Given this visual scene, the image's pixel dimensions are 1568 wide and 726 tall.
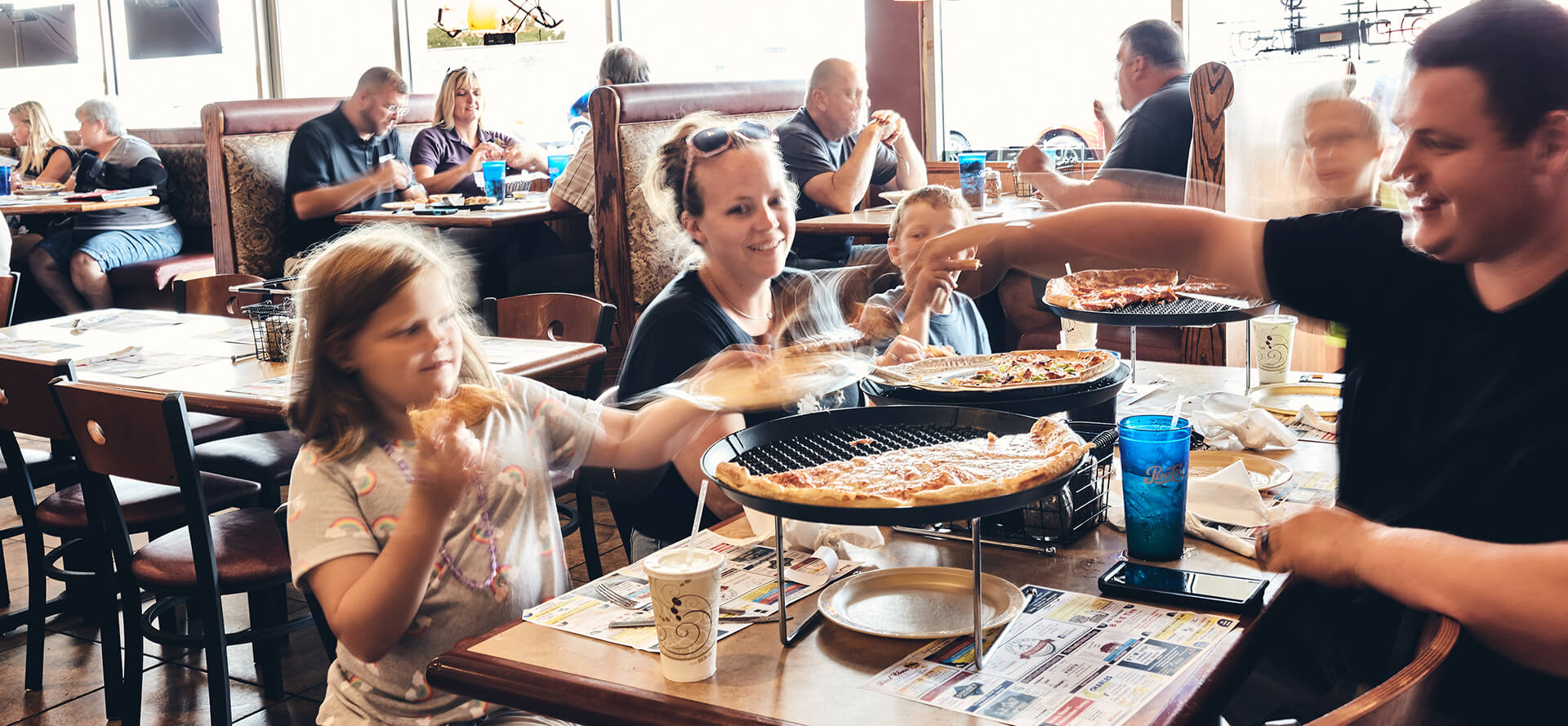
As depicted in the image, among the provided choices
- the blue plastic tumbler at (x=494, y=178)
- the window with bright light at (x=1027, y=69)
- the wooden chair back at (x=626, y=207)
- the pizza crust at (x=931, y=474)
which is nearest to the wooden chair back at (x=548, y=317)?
the wooden chair back at (x=626, y=207)

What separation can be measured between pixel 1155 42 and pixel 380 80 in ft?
11.1

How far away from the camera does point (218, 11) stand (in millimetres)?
8656

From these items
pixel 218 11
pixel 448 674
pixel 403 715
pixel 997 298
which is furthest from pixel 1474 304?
pixel 218 11

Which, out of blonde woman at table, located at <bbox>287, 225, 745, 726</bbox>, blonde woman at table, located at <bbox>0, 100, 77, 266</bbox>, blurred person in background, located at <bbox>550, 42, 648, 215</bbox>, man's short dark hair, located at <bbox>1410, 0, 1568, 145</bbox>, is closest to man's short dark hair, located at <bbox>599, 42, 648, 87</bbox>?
blurred person in background, located at <bbox>550, 42, 648, 215</bbox>

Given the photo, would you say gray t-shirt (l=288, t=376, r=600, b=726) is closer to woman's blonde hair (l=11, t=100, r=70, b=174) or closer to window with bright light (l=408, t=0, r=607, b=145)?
window with bright light (l=408, t=0, r=607, b=145)

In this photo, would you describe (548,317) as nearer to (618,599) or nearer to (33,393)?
(33,393)

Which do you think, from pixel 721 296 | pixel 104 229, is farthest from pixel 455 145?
pixel 721 296

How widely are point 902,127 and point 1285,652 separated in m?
3.94

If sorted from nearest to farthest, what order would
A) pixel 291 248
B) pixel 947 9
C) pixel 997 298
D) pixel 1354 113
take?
pixel 1354 113 → pixel 997 298 → pixel 291 248 → pixel 947 9

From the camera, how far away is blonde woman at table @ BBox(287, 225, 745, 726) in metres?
1.47

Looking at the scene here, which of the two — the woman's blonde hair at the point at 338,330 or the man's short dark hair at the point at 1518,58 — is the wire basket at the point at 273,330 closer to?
the woman's blonde hair at the point at 338,330

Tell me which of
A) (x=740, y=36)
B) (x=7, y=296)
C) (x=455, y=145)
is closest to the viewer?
(x=7, y=296)

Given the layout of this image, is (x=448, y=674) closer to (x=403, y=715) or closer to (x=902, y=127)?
(x=403, y=715)

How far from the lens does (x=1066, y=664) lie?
3.86 feet
